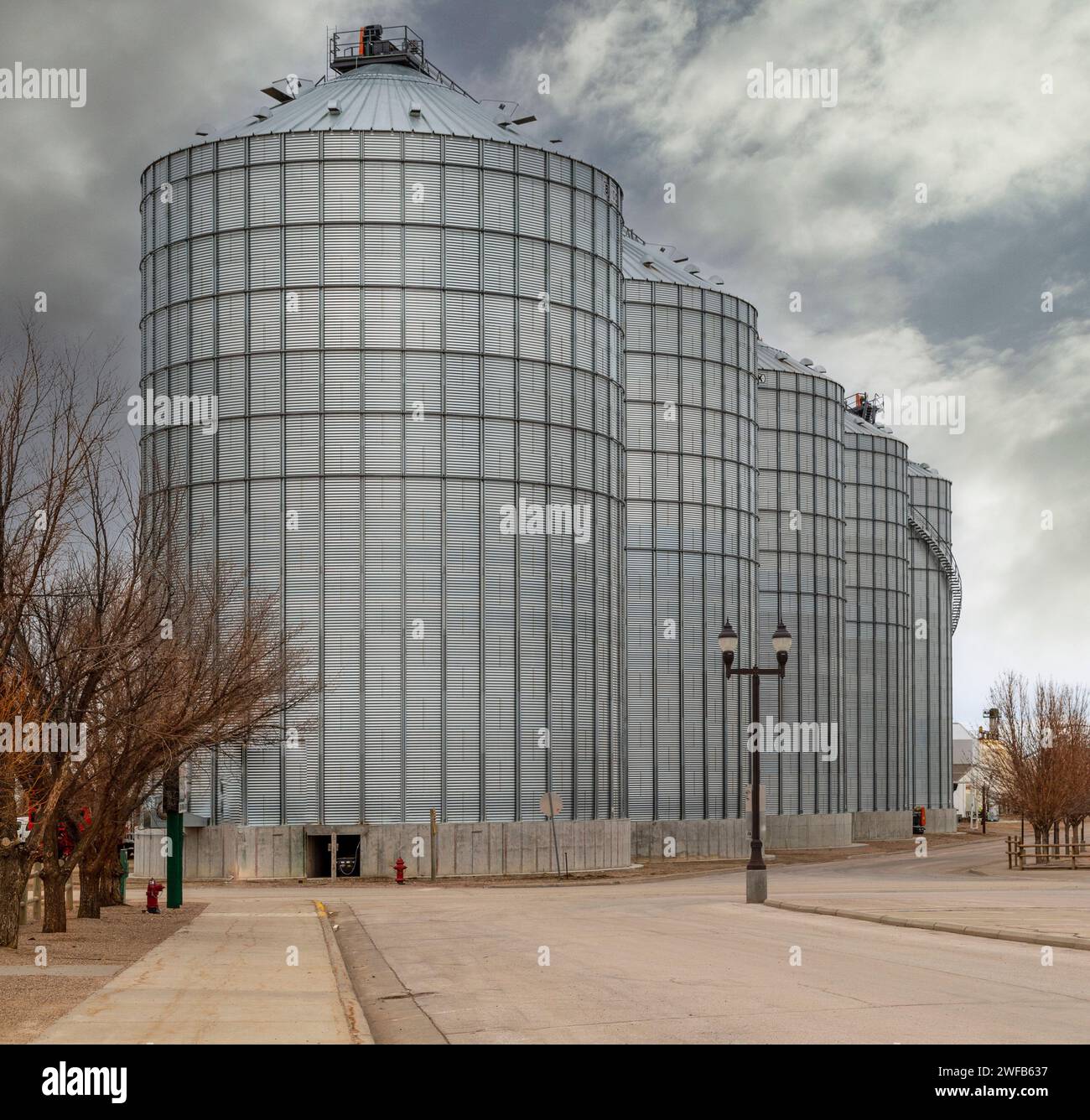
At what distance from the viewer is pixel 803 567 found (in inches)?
3319

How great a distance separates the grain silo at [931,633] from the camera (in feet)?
361

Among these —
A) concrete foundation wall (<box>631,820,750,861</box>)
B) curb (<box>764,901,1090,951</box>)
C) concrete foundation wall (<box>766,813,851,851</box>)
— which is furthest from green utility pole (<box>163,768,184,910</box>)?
concrete foundation wall (<box>766,813,851,851</box>)

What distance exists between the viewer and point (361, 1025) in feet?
45.3

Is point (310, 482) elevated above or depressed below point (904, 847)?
above

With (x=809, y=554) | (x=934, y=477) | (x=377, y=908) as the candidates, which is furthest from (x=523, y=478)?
(x=934, y=477)

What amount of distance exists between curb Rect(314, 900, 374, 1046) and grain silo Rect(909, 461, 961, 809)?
8895cm

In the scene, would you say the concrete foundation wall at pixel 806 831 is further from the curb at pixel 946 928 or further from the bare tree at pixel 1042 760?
the curb at pixel 946 928

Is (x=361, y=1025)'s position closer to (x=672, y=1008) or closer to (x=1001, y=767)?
(x=672, y=1008)

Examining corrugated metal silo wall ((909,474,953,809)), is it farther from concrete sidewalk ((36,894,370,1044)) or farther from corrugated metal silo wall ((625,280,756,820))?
concrete sidewalk ((36,894,370,1044))

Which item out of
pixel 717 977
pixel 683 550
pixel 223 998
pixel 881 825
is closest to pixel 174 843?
pixel 223 998

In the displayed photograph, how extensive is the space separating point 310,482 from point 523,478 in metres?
7.48

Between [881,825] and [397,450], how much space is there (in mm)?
51973

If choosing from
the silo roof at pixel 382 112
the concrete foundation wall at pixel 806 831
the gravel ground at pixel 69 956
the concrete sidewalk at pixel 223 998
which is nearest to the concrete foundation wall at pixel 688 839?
the concrete foundation wall at pixel 806 831

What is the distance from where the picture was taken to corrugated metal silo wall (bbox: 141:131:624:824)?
174 feet
